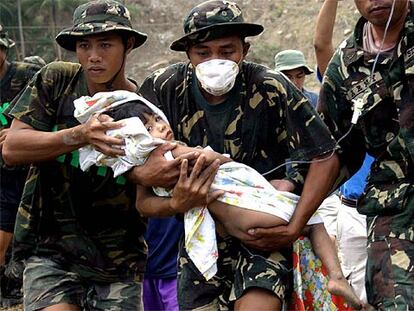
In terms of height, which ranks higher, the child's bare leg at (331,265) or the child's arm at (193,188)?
the child's arm at (193,188)

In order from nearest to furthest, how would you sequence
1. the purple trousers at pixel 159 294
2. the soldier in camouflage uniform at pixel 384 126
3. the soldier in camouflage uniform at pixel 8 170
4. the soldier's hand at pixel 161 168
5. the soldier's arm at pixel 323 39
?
the soldier in camouflage uniform at pixel 384 126
the soldier's hand at pixel 161 168
the purple trousers at pixel 159 294
the soldier's arm at pixel 323 39
the soldier in camouflage uniform at pixel 8 170

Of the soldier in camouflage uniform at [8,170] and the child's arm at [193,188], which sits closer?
the child's arm at [193,188]

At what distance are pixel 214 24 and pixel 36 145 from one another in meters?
1.11

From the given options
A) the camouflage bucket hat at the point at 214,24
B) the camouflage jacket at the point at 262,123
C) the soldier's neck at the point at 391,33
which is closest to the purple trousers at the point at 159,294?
the camouflage jacket at the point at 262,123

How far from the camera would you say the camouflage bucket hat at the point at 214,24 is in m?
4.05

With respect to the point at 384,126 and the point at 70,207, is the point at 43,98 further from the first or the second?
the point at 384,126

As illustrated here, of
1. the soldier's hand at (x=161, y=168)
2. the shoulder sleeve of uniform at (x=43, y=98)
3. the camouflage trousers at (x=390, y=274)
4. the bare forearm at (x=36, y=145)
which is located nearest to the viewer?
the camouflage trousers at (x=390, y=274)

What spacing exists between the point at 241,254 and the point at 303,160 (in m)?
0.53

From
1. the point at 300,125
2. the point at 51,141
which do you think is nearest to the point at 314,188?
the point at 300,125

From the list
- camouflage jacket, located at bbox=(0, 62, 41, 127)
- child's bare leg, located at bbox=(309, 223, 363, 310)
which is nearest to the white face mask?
child's bare leg, located at bbox=(309, 223, 363, 310)

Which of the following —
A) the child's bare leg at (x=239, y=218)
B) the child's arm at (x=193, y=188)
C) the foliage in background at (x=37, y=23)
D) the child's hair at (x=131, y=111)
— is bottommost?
the foliage in background at (x=37, y=23)

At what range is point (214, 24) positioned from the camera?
13.3 ft

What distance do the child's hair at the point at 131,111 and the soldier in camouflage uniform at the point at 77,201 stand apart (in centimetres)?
50

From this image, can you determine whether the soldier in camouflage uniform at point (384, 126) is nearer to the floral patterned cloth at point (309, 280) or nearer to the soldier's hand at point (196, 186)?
the floral patterned cloth at point (309, 280)
